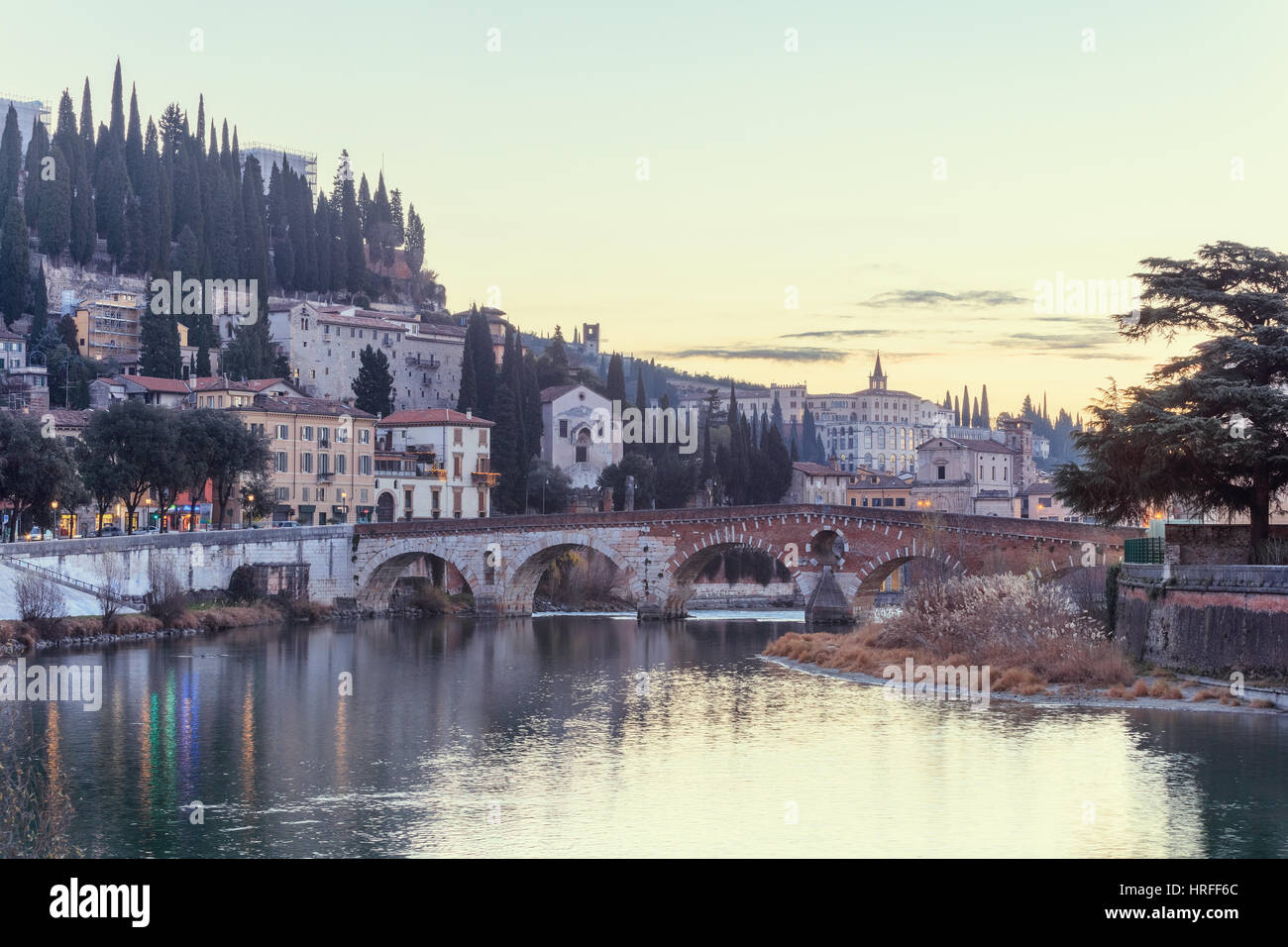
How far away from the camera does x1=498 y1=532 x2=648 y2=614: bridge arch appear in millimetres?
63250

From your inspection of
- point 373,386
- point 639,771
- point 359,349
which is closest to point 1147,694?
point 639,771

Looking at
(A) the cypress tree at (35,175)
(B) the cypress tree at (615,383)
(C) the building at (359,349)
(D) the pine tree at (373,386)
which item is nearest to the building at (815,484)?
(B) the cypress tree at (615,383)

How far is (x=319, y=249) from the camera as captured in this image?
13312cm

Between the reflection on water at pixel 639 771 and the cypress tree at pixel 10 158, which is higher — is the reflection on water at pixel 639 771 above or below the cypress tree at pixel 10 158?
below

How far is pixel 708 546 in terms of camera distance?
6206cm

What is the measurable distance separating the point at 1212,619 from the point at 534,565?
3807 cm

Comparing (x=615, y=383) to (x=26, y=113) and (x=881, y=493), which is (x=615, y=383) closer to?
(x=881, y=493)

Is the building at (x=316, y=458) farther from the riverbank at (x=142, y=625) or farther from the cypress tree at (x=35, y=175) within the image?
the cypress tree at (x=35, y=175)

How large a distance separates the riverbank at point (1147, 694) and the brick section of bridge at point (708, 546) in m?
14.3

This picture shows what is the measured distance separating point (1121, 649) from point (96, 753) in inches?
898

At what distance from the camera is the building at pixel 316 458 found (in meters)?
80.3

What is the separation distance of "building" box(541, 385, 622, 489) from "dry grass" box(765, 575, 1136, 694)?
213 ft

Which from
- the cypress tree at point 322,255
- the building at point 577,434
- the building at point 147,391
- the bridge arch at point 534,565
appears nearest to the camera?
the bridge arch at point 534,565
